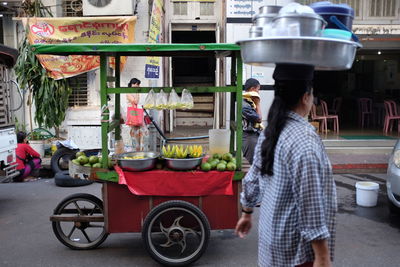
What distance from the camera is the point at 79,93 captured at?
10547 millimetres

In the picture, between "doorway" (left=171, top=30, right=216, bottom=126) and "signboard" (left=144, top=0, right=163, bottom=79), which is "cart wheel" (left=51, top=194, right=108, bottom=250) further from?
"doorway" (left=171, top=30, right=216, bottom=126)

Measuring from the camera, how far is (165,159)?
4195mm

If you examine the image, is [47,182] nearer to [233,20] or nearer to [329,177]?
[233,20]

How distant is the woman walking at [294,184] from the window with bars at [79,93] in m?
9.01

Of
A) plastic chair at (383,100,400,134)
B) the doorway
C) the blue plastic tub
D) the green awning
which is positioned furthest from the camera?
plastic chair at (383,100,400,134)

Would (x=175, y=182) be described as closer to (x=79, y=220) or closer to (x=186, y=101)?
(x=186, y=101)

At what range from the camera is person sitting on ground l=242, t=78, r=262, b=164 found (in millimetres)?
6074

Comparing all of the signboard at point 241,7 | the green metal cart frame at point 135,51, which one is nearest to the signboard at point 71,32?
the signboard at point 241,7

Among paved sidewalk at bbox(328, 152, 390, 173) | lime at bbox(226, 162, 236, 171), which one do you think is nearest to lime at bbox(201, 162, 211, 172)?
lime at bbox(226, 162, 236, 171)

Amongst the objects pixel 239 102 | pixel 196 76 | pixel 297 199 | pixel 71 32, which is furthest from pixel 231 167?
pixel 196 76

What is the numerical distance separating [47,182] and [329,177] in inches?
290

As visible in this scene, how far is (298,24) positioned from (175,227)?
2.82m

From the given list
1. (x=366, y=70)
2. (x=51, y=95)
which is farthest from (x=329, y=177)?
(x=366, y=70)

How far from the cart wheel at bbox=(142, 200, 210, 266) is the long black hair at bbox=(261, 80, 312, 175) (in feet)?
6.81
